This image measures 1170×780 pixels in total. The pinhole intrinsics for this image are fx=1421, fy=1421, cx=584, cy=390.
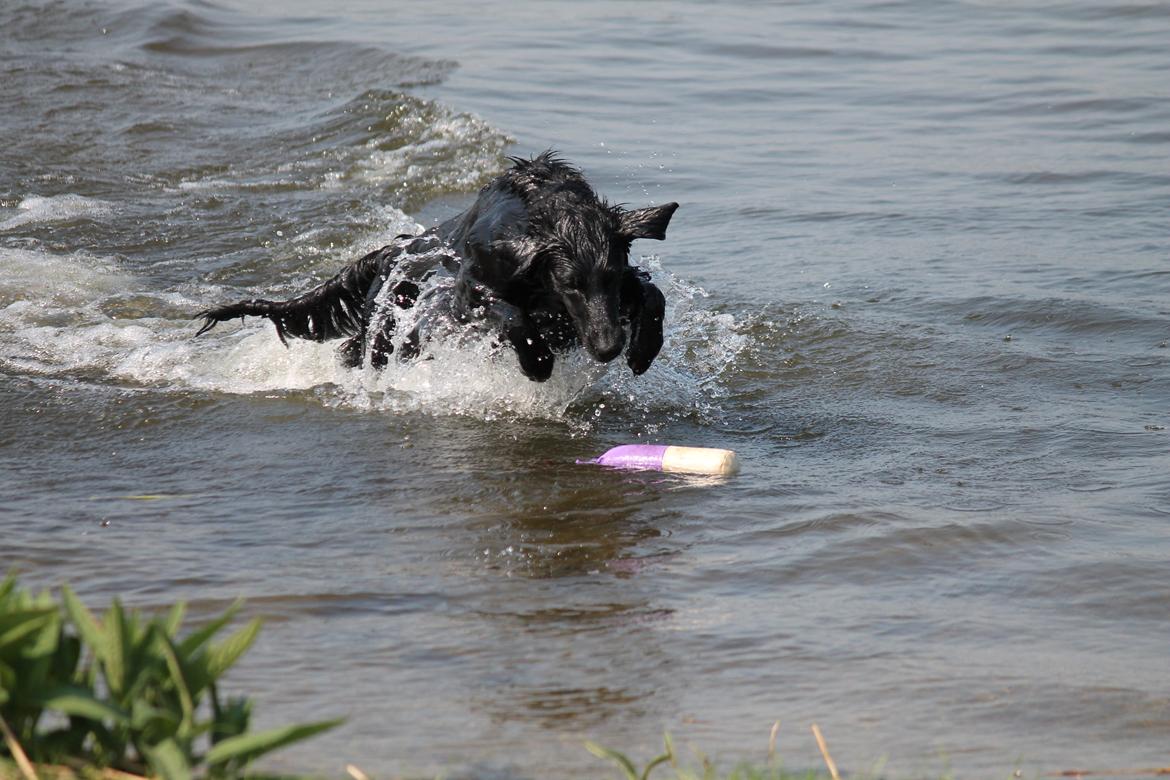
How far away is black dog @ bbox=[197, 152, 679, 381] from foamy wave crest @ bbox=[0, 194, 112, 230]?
357 centimetres

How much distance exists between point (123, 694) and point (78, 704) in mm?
107

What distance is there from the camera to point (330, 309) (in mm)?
7379

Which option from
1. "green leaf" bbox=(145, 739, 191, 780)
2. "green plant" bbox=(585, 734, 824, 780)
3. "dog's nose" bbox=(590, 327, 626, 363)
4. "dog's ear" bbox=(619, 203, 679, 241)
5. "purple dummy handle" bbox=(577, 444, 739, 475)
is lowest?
"purple dummy handle" bbox=(577, 444, 739, 475)

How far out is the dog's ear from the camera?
19.4 ft

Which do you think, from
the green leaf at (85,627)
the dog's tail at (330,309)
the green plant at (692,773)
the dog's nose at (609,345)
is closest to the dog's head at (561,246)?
the dog's nose at (609,345)

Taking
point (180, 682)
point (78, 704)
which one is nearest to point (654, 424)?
point (180, 682)

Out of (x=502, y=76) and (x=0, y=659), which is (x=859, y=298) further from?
(x=502, y=76)

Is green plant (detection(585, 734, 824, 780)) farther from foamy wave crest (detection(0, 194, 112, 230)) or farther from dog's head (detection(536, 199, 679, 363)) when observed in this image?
foamy wave crest (detection(0, 194, 112, 230))

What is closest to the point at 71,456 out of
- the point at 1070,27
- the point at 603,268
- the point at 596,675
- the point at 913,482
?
the point at 603,268

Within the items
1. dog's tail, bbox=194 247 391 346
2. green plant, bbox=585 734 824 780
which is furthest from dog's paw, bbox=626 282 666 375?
green plant, bbox=585 734 824 780

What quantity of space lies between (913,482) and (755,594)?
141 centimetres

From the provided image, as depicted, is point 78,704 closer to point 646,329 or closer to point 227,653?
point 227,653

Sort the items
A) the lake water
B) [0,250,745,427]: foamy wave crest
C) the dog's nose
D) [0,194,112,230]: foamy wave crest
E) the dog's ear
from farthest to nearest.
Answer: [0,194,112,230]: foamy wave crest, [0,250,745,427]: foamy wave crest, the dog's ear, the dog's nose, the lake water

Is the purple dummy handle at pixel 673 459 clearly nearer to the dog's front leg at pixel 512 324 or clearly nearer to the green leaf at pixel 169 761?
the dog's front leg at pixel 512 324
